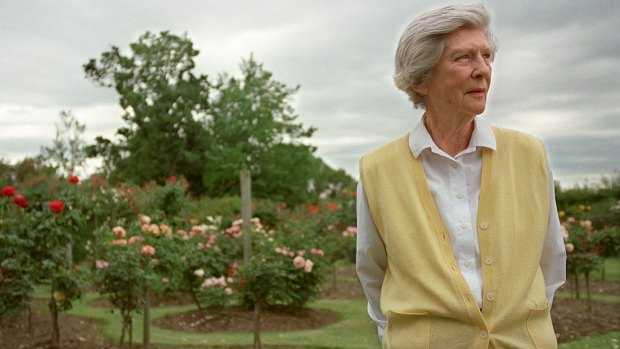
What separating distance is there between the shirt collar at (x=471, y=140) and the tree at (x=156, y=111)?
3155 centimetres

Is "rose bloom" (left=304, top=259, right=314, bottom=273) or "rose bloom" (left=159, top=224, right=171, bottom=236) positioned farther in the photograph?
"rose bloom" (left=304, top=259, right=314, bottom=273)

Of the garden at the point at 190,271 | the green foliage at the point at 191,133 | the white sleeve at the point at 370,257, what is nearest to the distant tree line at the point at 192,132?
the green foliage at the point at 191,133

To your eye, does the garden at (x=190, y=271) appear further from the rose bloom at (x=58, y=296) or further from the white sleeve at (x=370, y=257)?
the white sleeve at (x=370, y=257)

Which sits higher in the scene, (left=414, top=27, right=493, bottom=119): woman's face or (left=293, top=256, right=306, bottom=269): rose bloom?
(left=414, top=27, right=493, bottom=119): woman's face

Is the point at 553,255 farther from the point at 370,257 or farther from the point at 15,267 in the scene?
the point at 15,267

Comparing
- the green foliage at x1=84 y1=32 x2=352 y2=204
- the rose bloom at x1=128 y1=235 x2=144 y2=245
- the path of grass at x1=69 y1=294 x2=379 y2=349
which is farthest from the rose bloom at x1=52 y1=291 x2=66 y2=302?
the green foliage at x1=84 y1=32 x2=352 y2=204

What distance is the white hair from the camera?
200 centimetres

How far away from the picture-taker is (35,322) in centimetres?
904

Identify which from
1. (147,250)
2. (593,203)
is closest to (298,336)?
(147,250)

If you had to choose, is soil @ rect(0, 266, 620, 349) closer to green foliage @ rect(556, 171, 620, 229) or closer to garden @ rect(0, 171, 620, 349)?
garden @ rect(0, 171, 620, 349)

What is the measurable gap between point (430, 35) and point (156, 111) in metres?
32.3

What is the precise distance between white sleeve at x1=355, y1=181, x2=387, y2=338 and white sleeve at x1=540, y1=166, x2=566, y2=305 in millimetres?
470

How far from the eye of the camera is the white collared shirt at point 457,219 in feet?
6.47

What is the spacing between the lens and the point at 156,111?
33312 mm
